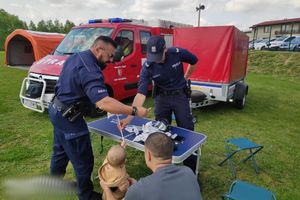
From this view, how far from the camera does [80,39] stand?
21.4ft

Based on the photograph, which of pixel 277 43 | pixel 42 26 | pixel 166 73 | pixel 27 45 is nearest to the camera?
pixel 166 73

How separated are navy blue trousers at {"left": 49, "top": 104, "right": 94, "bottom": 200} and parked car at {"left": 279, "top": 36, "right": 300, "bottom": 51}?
26.0m

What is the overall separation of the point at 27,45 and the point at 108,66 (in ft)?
48.4

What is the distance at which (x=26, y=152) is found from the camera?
173 inches

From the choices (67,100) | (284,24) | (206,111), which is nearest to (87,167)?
(67,100)

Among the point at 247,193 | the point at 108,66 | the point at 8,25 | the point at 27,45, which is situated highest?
the point at 8,25

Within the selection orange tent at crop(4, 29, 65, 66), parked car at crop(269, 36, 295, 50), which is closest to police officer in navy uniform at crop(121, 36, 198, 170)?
orange tent at crop(4, 29, 65, 66)

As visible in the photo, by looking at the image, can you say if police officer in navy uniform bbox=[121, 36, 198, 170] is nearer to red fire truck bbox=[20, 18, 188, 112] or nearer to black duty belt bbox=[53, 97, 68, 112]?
black duty belt bbox=[53, 97, 68, 112]

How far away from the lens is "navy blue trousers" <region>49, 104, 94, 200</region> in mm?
2686

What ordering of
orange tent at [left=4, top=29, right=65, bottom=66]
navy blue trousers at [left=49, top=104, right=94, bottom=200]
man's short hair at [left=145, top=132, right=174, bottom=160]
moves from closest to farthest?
man's short hair at [left=145, top=132, right=174, bottom=160] < navy blue trousers at [left=49, top=104, right=94, bottom=200] < orange tent at [left=4, top=29, right=65, bottom=66]

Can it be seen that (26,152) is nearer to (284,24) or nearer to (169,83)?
(169,83)

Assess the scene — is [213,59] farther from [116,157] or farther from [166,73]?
[116,157]

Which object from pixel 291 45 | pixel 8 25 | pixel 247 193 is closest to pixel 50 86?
pixel 247 193

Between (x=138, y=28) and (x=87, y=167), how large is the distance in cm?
552
